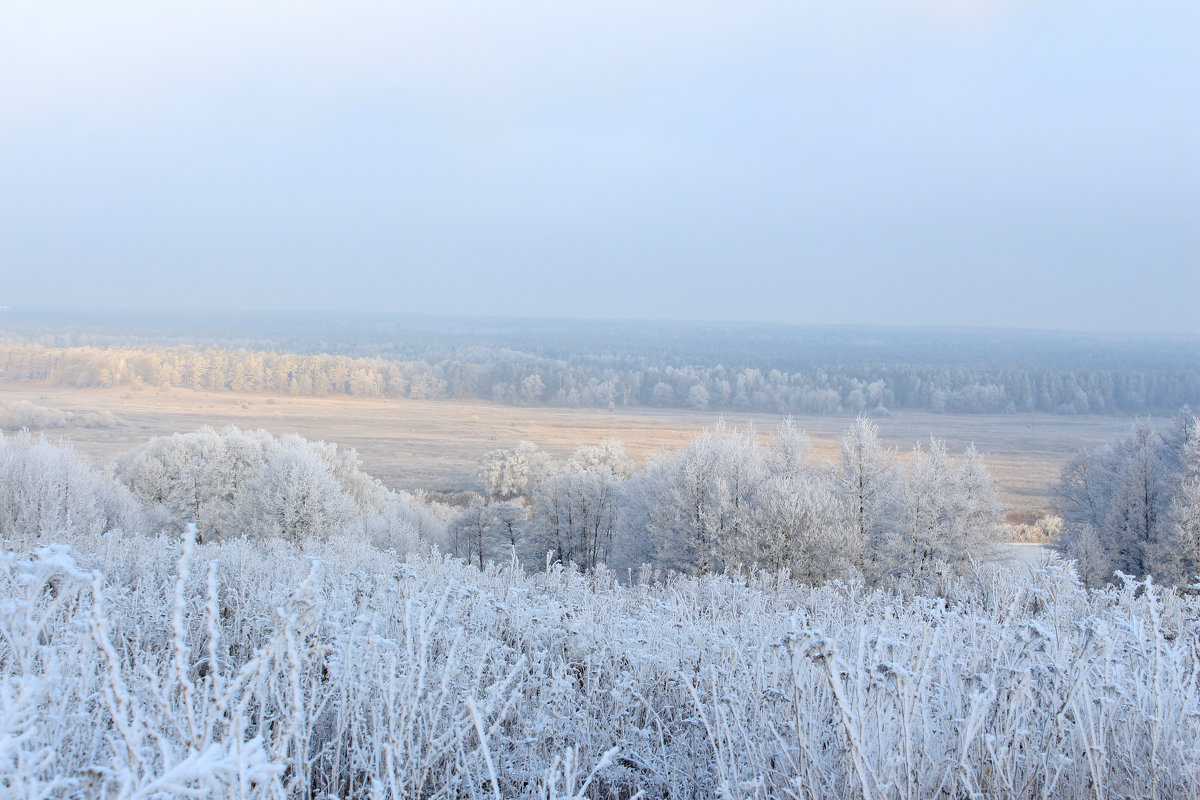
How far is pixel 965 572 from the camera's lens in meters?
20.6

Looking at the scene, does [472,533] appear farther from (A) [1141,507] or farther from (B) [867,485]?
(A) [1141,507]

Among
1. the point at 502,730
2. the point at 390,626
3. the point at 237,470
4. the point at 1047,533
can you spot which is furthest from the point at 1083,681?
the point at 1047,533

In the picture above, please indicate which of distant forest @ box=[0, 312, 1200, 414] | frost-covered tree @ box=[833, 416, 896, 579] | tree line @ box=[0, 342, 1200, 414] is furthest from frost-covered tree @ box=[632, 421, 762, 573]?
tree line @ box=[0, 342, 1200, 414]

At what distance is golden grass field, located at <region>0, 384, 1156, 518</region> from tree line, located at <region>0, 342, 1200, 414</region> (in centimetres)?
256

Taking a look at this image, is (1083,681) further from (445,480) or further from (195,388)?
(195,388)

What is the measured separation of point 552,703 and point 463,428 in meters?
59.7

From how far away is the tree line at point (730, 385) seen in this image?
70.8 meters

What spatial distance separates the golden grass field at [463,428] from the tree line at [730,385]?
2.56m

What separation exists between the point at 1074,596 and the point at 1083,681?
3.87 meters

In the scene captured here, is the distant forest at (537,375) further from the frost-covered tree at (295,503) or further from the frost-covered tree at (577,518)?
the frost-covered tree at (577,518)

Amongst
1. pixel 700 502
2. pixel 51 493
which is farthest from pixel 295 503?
pixel 700 502

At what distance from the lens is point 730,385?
285ft

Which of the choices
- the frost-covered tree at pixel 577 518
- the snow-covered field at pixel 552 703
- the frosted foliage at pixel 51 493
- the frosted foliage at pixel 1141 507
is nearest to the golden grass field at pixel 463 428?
the frosted foliage at pixel 51 493

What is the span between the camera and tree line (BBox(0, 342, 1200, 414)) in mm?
70750
